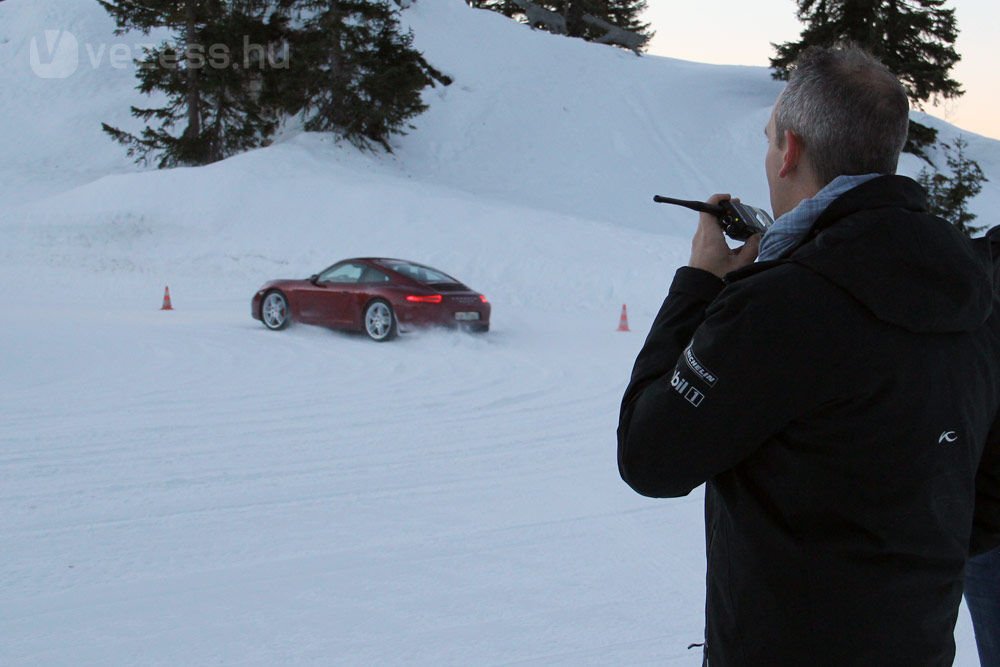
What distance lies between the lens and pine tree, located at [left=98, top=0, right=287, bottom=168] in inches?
1262

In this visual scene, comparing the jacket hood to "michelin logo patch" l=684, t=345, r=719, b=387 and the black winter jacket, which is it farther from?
"michelin logo patch" l=684, t=345, r=719, b=387

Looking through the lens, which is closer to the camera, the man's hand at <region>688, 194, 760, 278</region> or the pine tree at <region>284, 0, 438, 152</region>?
the man's hand at <region>688, 194, 760, 278</region>

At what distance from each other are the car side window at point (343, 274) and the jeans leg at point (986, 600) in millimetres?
11650

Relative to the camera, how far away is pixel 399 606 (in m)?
3.98

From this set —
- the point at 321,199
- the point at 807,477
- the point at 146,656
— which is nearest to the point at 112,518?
the point at 146,656

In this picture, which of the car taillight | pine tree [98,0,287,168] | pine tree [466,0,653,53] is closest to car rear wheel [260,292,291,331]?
the car taillight

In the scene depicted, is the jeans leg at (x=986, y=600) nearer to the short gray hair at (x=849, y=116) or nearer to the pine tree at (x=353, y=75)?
the short gray hair at (x=849, y=116)

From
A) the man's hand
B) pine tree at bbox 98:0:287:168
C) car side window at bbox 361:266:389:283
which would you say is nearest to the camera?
the man's hand

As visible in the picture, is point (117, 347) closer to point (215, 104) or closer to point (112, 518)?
point (112, 518)

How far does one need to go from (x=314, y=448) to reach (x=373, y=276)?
6.98m

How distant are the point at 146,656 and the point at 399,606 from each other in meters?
1.06

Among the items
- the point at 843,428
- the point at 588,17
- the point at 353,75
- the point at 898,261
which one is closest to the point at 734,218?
the point at 898,261

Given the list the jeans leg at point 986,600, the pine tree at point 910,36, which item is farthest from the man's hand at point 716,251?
the pine tree at point 910,36

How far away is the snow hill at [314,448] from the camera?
12.6 ft
